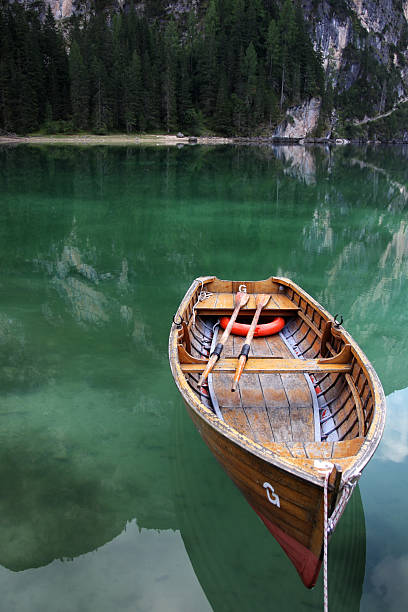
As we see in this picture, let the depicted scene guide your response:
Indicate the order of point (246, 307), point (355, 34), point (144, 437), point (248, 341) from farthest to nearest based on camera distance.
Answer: point (355, 34) < point (246, 307) < point (248, 341) < point (144, 437)

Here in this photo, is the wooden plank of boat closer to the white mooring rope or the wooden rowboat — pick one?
the wooden rowboat

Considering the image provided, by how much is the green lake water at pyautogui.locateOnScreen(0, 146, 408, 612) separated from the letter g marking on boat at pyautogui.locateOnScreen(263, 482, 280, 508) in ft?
3.48

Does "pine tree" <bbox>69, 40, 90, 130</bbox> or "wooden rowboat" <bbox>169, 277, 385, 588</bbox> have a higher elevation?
"pine tree" <bbox>69, 40, 90, 130</bbox>

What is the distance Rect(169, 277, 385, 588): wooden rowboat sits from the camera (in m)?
4.28

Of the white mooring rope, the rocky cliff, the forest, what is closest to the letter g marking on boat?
the white mooring rope

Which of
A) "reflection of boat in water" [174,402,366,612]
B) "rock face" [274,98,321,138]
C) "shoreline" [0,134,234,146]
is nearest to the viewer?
"reflection of boat in water" [174,402,366,612]

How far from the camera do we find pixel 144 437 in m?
7.22

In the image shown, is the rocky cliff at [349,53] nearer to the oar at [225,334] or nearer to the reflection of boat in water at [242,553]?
the oar at [225,334]

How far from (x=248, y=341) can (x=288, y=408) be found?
49.2 inches

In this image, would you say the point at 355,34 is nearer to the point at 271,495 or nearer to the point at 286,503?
the point at 271,495

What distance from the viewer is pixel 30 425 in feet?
24.0

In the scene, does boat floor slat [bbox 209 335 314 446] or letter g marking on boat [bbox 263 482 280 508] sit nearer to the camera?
letter g marking on boat [bbox 263 482 280 508]

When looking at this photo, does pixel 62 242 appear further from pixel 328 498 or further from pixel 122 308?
pixel 328 498

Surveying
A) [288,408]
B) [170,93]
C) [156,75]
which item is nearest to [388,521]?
[288,408]
